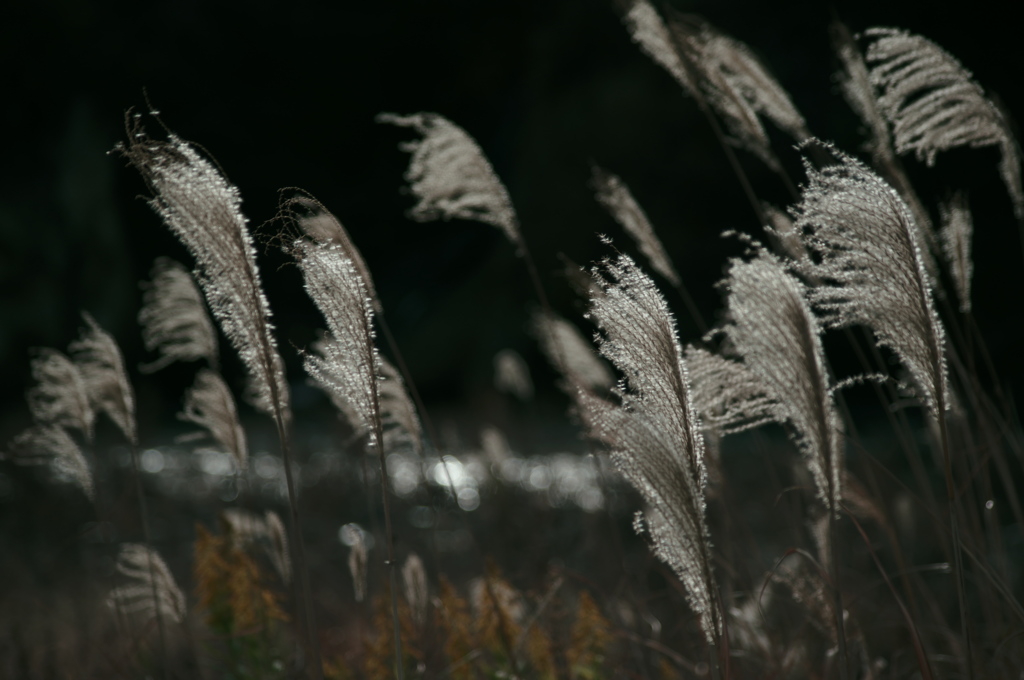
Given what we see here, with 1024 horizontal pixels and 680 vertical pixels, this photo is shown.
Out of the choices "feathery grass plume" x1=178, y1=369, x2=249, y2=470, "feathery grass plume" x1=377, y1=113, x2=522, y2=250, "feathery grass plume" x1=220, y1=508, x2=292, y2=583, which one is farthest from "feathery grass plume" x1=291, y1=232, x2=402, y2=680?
"feathery grass plume" x1=220, y1=508, x2=292, y2=583

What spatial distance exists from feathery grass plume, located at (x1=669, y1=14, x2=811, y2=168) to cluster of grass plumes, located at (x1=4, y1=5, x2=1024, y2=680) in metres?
0.01

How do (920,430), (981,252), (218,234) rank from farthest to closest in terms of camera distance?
(920,430) → (981,252) → (218,234)

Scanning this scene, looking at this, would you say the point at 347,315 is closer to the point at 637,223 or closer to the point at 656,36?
the point at 637,223

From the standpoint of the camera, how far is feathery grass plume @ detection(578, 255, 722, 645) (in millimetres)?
1208

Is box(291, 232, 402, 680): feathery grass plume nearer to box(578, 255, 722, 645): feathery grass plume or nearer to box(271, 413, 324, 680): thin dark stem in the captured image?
box(271, 413, 324, 680): thin dark stem

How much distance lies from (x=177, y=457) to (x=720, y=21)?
902 cm

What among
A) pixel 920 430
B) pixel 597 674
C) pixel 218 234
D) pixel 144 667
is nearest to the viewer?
pixel 218 234

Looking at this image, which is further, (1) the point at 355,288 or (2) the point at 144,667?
(2) the point at 144,667

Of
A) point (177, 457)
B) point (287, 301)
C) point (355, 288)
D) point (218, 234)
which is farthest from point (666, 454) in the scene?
point (287, 301)

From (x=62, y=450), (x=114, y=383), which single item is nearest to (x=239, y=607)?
(x=62, y=450)

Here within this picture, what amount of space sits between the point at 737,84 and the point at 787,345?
1725 mm

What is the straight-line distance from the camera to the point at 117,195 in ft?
46.4

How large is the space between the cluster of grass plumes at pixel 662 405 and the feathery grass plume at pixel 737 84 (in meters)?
0.01

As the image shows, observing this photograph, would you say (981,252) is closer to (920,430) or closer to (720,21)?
(920,430)
